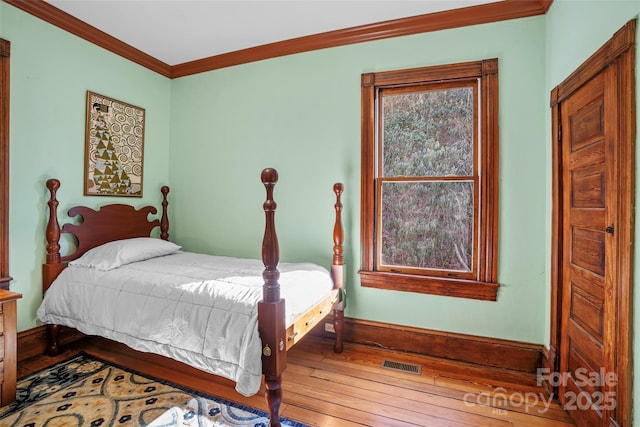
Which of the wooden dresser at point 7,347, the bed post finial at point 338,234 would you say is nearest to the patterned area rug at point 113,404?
the wooden dresser at point 7,347

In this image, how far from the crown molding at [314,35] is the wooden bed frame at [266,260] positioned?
1268mm

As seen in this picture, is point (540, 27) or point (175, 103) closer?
point (540, 27)

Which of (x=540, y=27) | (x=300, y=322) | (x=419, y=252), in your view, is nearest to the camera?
(x=300, y=322)

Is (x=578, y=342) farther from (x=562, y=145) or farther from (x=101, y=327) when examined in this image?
(x=101, y=327)

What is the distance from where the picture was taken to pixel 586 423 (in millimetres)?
1599

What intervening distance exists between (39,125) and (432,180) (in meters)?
3.06

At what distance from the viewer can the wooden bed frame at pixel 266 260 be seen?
1.55m

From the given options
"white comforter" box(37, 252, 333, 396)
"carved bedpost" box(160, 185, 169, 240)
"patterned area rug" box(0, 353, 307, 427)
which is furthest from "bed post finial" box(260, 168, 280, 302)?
"carved bedpost" box(160, 185, 169, 240)

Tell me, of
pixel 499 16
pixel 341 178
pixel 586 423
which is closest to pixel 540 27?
pixel 499 16

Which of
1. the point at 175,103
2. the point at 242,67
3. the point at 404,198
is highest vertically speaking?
the point at 242,67

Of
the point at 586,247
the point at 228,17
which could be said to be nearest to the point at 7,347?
the point at 228,17

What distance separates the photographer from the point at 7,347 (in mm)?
1830

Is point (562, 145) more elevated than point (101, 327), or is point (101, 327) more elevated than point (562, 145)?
point (562, 145)

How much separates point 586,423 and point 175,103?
164 inches
